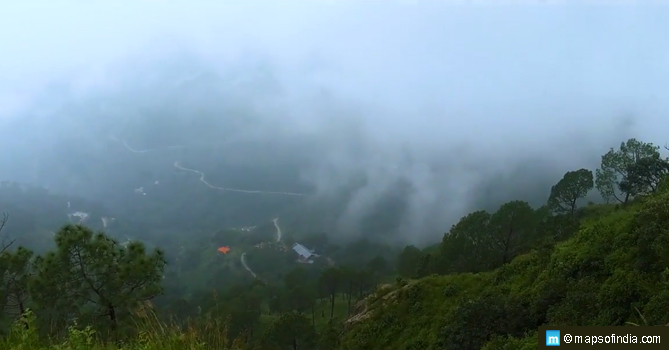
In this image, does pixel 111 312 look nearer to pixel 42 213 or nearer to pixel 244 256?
pixel 244 256

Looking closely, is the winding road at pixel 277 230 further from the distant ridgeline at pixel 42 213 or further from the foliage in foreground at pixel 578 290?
the foliage in foreground at pixel 578 290

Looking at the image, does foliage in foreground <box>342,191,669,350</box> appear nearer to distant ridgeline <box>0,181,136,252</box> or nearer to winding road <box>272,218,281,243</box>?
distant ridgeline <box>0,181,136,252</box>

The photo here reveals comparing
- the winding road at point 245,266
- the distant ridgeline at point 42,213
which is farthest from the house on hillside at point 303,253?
the distant ridgeline at point 42,213

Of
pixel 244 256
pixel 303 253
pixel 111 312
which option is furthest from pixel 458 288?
pixel 244 256

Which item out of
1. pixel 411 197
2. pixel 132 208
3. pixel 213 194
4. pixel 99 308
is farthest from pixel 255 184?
pixel 99 308

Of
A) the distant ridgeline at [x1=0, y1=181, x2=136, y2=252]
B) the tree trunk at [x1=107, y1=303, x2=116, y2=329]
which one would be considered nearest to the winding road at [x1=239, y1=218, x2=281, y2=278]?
the distant ridgeline at [x1=0, y1=181, x2=136, y2=252]

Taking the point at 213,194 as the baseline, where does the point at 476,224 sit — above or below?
below

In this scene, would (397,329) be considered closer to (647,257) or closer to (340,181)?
(647,257)
